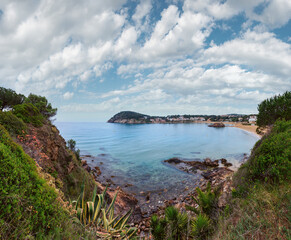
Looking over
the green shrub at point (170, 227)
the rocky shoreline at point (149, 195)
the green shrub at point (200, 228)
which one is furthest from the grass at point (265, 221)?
the rocky shoreline at point (149, 195)

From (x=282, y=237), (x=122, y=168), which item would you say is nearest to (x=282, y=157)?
(x=282, y=237)

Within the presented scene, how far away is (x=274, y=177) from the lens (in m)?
5.24

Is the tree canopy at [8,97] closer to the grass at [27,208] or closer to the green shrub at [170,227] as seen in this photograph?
the grass at [27,208]

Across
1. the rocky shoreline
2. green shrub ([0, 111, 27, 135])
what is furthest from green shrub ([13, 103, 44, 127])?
the rocky shoreline

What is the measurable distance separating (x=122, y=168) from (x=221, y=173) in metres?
14.7

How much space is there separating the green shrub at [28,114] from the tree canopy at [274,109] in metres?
29.3

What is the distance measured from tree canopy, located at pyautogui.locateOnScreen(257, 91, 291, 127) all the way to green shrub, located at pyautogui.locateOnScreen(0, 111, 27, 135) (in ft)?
97.0

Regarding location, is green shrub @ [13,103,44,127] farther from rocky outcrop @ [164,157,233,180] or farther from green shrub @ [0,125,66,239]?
rocky outcrop @ [164,157,233,180]

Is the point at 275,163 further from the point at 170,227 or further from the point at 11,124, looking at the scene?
the point at 11,124

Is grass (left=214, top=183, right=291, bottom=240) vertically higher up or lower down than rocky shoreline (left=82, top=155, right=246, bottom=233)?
higher up

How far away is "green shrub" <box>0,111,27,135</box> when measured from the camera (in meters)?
6.37

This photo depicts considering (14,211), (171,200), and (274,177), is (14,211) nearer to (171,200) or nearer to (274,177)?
(274,177)

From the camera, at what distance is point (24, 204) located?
103 inches

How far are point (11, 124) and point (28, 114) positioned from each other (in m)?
2.58
